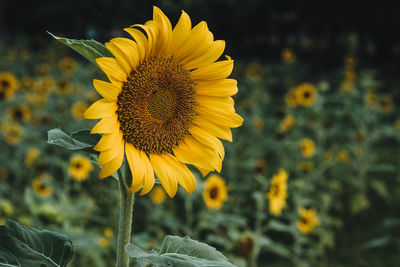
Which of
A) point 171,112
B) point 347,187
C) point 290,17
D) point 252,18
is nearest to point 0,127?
point 171,112

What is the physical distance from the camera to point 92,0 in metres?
3.72

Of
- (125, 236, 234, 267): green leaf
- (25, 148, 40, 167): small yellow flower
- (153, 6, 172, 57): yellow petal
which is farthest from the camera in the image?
Result: (25, 148, 40, 167): small yellow flower

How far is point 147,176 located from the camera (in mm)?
869

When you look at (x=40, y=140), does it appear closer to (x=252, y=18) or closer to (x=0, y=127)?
(x=0, y=127)

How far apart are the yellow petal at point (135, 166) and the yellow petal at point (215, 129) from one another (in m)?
0.18

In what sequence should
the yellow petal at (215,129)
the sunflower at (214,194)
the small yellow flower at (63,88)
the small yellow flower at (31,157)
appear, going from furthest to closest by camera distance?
the small yellow flower at (63,88)
the small yellow flower at (31,157)
the sunflower at (214,194)
the yellow petal at (215,129)

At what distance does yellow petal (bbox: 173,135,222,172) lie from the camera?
0.96 meters

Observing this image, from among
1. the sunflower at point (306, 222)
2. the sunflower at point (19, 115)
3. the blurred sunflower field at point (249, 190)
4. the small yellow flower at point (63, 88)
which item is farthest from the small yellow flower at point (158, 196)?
the small yellow flower at point (63, 88)

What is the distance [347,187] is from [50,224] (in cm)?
397

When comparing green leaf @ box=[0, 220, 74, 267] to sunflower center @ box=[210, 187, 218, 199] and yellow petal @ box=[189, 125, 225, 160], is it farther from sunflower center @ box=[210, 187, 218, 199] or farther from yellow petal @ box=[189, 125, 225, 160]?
sunflower center @ box=[210, 187, 218, 199]

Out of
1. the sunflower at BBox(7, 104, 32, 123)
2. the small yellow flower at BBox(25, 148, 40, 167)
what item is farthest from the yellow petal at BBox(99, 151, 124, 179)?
the sunflower at BBox(7, 104, 32, 123)

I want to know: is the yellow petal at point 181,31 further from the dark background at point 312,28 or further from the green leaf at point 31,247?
the dark background at point 312,28

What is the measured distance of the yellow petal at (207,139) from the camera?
976mm

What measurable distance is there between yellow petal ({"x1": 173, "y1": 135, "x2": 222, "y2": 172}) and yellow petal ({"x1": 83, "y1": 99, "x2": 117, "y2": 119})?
0.20m
